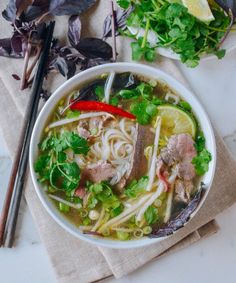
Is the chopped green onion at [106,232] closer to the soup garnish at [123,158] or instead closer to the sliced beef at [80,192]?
the soup garnish at [123,158]

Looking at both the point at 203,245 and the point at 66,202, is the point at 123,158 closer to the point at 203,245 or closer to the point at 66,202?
the point at 66,202

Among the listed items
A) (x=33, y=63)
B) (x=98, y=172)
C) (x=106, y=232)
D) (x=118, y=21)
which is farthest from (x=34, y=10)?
(x=106, y=232)

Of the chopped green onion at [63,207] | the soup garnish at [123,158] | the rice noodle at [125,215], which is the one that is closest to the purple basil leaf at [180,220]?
the soup garnish at [123,158]

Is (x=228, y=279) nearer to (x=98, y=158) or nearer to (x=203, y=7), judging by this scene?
(x=98, y=158)

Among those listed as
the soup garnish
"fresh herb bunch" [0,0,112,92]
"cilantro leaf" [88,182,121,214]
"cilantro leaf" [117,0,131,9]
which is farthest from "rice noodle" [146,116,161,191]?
"cilantro leaf" [117,0,131,9]

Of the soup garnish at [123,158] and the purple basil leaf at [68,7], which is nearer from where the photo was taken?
the soup garnish at [123,158]

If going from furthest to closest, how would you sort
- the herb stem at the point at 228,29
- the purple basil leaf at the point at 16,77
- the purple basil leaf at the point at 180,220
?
the purple basil leaf at the point at 16,77
the herb stem at the point at 228,29
the purple basil leaf at the point at 180,220

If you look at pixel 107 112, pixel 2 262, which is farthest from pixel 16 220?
pixel 107 112
